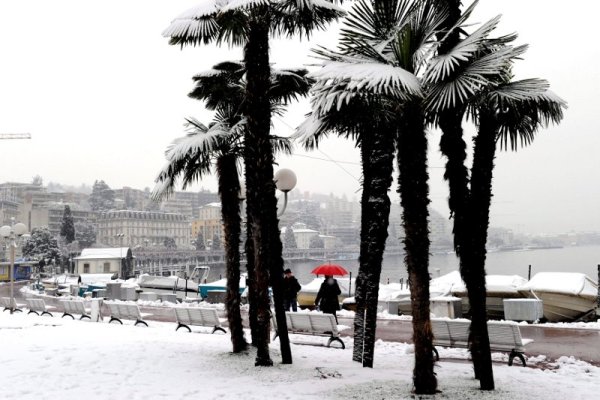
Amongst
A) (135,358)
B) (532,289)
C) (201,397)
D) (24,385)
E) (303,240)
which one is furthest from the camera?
(303,240)

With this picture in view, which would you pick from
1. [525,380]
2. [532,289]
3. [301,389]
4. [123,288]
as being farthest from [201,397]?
[123,288]

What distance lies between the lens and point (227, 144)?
9.73 m

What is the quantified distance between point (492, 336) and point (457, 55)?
4751mm

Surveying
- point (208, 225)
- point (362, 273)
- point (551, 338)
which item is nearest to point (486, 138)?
point (362, 273)

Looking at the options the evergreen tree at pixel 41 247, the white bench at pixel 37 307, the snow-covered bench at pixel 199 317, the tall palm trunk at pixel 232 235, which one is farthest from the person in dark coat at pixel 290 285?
the evergreen tree at pixel 41 247

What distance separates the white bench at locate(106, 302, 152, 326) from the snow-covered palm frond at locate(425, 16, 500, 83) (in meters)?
11.9

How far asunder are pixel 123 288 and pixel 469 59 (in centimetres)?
2400

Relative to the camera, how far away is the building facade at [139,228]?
516 feet

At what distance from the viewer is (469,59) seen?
635cm

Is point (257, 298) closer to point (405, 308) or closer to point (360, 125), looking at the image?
point (360, 125)

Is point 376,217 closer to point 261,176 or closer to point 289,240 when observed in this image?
point 261,176

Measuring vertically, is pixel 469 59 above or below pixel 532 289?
above

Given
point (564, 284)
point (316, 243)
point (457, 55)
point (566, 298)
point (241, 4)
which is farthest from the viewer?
point (316, 243)

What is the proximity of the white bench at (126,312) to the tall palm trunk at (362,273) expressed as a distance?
8.52 meters
